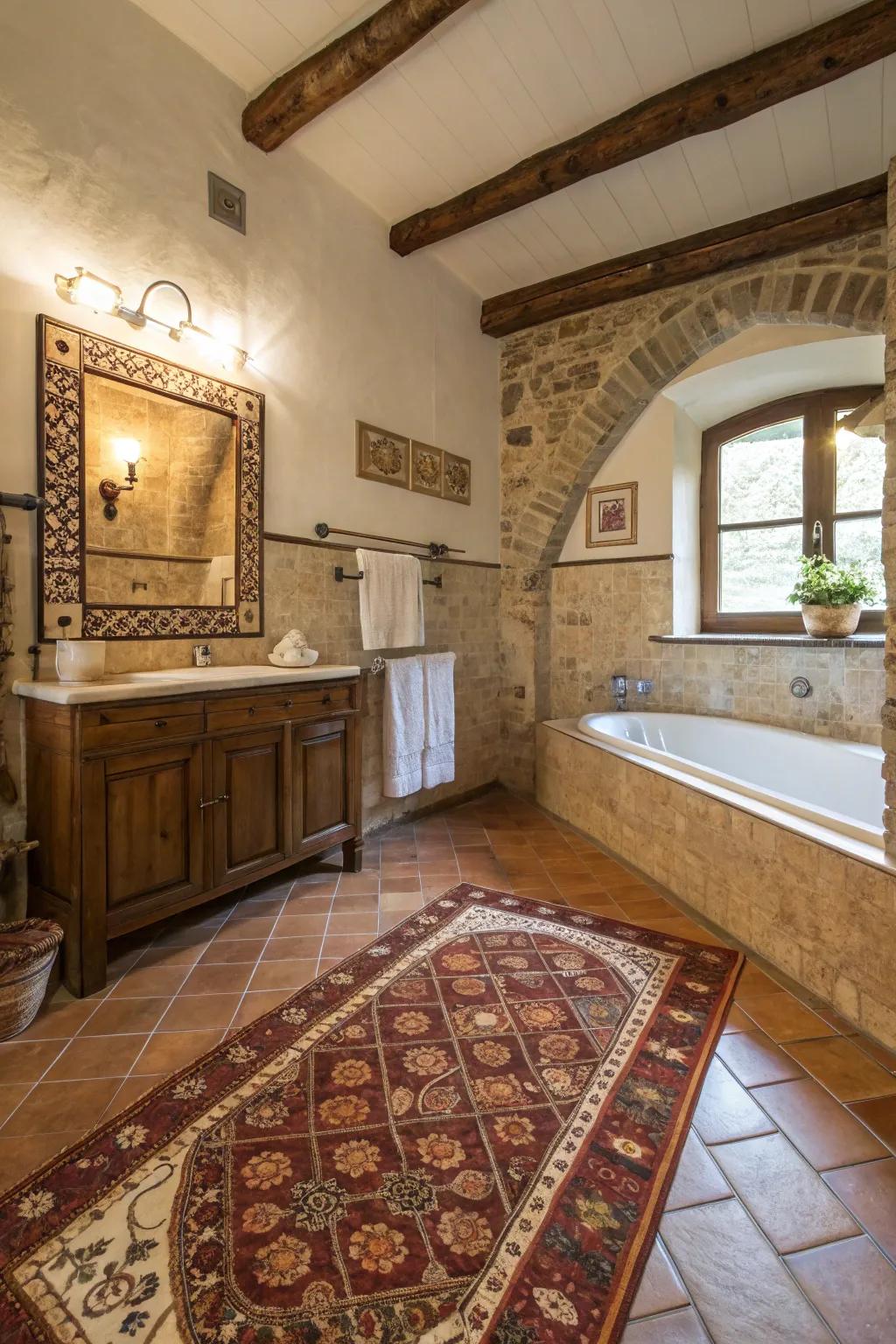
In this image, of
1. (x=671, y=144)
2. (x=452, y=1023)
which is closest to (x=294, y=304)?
(x=671, y=144)

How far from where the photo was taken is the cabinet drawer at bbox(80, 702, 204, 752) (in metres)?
1.78

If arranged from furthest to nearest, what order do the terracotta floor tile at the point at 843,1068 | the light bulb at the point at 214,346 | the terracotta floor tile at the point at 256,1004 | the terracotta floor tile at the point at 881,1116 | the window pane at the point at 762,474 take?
the window pane at the point at 762,474
the light bulb at the point at 214,346
the terracotta floor tile at the point at 256,1004
the terracotta floor tile at the point at 843,1068
the terracotta floor tile at the point at 881,1116

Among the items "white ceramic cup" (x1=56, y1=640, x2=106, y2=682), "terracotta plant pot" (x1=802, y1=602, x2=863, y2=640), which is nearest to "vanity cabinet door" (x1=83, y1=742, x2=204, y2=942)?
"white ceramic cup" (x1=56, y1=640, x2=106, y2=682)

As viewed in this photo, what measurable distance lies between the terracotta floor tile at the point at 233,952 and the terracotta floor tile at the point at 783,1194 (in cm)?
148

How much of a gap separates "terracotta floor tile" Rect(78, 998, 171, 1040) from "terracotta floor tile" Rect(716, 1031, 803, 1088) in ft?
5.17

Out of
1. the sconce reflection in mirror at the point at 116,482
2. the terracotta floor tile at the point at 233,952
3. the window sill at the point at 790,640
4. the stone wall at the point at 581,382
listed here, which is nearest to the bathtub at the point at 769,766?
the window sill at the point at 790,640

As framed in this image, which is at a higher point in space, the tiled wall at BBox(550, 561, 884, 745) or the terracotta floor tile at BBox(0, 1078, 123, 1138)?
the tiled wall at BBox(550, 561, 884, 745)

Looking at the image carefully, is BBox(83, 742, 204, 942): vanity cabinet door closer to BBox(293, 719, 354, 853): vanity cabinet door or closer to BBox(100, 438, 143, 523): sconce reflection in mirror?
BBox(293, 719, 354, 853): vanity cabinet door

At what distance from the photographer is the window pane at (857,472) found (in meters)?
3.59

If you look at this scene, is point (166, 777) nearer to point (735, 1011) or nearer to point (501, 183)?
point (735, 1011)

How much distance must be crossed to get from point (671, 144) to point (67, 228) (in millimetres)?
2513

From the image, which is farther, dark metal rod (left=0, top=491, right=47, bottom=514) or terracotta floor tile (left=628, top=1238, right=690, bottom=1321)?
dark metal rod (left=0, top=491, right=47, bottom=514)

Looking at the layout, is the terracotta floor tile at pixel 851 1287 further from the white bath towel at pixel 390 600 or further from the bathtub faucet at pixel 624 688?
the bathtub faucet at pixel 624 688

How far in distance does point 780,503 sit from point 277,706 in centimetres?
350
